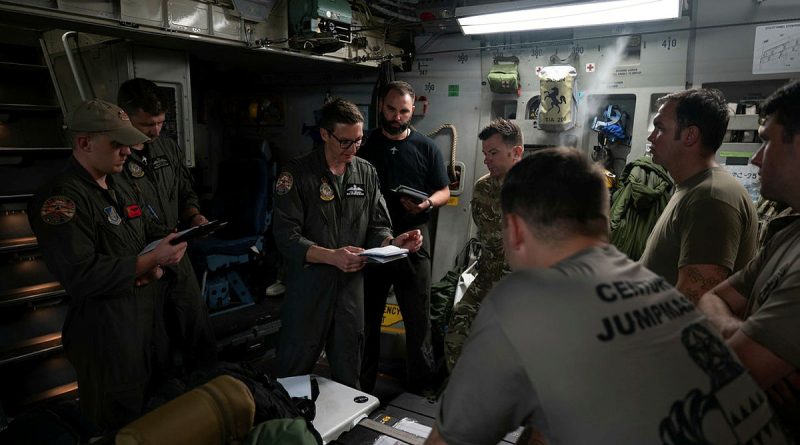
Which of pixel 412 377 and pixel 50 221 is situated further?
pixel 412 377

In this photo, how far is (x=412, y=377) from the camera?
3.77m

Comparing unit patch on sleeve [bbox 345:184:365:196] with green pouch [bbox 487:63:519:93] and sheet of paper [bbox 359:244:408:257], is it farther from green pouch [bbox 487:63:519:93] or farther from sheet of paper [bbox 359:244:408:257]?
green pouch [bbox 487:63:519:93]

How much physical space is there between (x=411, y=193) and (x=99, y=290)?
1906 mm

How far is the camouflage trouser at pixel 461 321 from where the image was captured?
11.4 feet

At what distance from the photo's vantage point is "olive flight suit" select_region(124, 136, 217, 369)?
296 centimetres

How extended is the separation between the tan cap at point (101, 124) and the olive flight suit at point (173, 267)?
0.47 meters

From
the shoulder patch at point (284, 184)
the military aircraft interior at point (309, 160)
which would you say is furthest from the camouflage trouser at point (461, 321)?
the shoulder patch at point (284, 184)

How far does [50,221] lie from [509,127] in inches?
104

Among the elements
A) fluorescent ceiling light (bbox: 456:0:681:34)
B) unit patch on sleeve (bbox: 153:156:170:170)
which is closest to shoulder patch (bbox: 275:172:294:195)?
unit patch on sleeve (bbox: 153:156:170:170)

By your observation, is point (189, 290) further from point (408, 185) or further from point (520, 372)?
point (520, 372)

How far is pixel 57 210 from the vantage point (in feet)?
7.62

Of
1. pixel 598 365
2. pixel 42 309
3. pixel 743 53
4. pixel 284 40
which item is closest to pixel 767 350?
pixel 598 365

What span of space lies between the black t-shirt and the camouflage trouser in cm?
65

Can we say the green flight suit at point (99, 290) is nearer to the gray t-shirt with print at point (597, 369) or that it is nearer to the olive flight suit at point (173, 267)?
the olive flight suit at point (173, 267)
